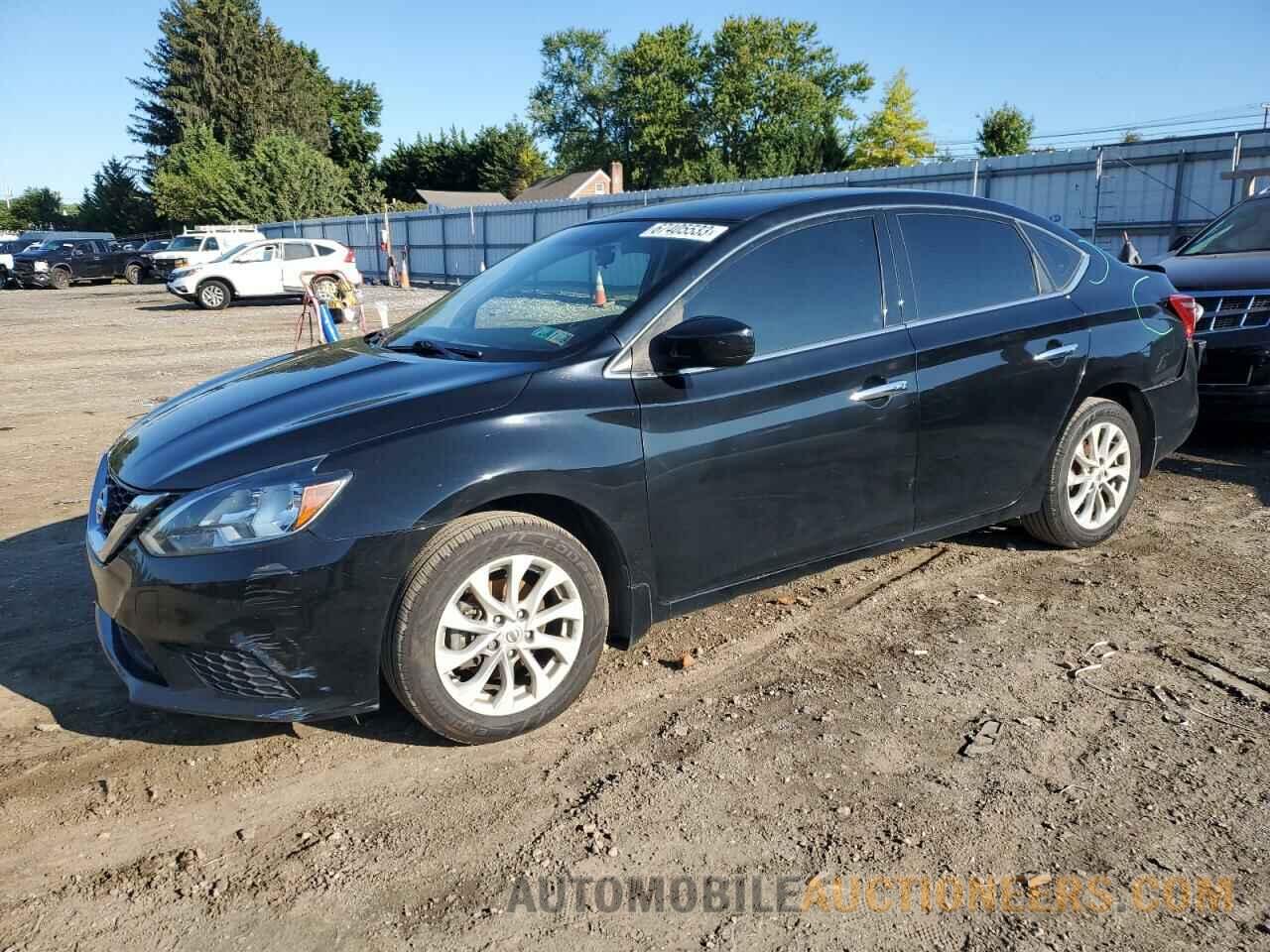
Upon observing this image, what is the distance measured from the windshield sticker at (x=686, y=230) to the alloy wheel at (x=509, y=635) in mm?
1419

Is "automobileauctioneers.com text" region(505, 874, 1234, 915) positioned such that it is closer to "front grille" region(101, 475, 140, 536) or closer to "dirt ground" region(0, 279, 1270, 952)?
"dirt ground" region(0, 279, 1270, 952)

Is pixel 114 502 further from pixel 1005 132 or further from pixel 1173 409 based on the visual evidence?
pixel 1005 132

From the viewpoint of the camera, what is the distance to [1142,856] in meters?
2.63

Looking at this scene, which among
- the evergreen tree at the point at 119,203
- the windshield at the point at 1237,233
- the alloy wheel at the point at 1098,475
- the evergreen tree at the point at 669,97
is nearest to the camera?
the alloy wheel at the point at 1098,475

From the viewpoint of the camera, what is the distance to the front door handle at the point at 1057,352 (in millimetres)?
4484

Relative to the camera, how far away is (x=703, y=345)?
3375mm

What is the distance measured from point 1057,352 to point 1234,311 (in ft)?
9.28

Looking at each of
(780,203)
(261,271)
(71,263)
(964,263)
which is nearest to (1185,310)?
(964,263)

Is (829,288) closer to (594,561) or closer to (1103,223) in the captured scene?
(594,561)

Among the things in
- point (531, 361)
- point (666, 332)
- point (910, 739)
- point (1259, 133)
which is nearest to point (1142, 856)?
point (910, 739)

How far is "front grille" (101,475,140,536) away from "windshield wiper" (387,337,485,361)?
1.14m

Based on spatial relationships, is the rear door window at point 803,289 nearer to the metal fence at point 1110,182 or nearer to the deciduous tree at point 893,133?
the metal fence at point 1110,182

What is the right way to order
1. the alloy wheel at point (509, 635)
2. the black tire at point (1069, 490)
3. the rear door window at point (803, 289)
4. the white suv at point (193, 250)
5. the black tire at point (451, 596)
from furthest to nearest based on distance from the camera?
the white suv at point (193, 250), the black tire at point (1069, 490), the rear door window at point (803, 289), the alloy wheel at point (509, 635), the black tire at point (451, 596)

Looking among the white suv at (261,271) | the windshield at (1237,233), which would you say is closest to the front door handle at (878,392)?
the windshield at (1237,233)
